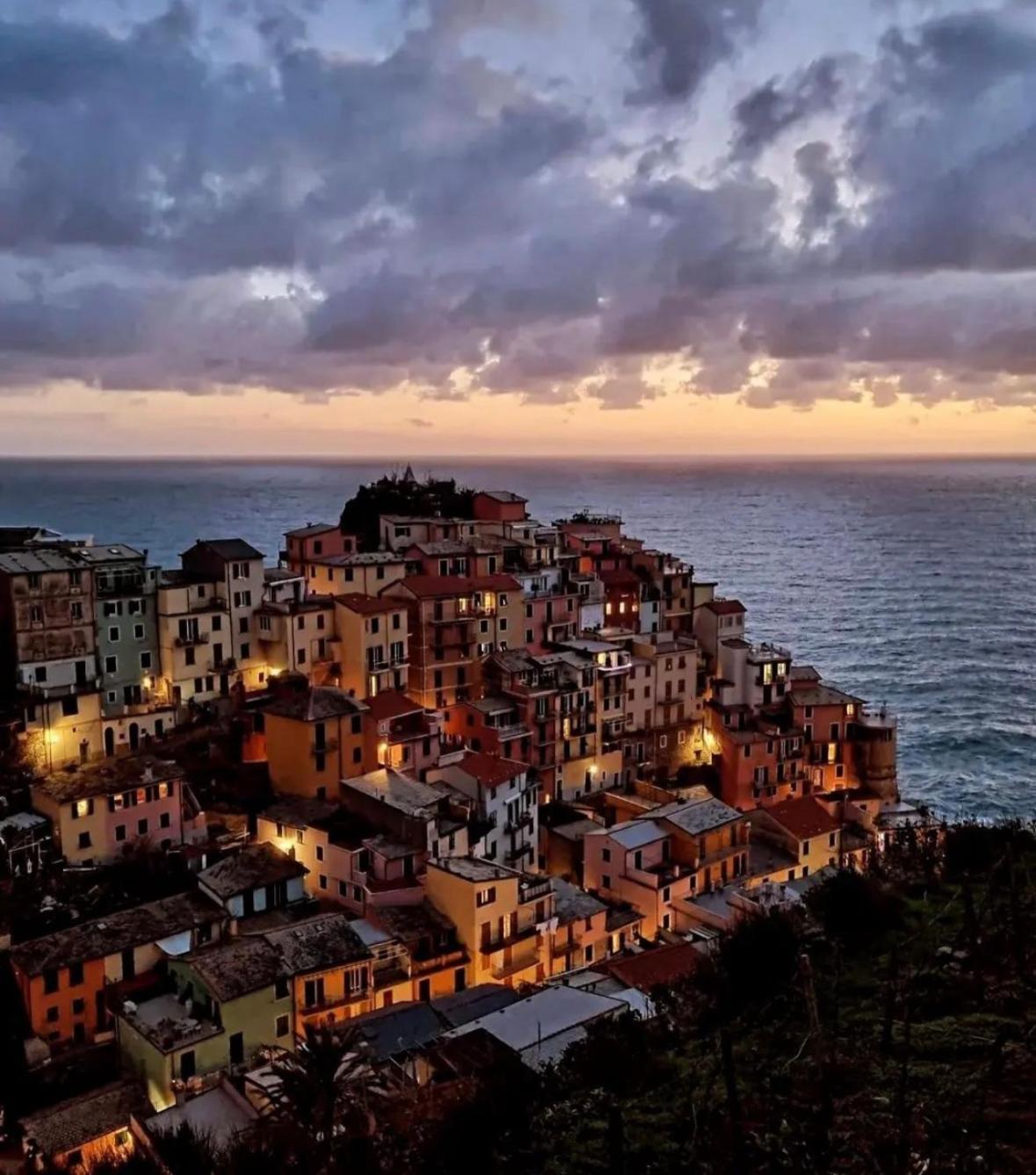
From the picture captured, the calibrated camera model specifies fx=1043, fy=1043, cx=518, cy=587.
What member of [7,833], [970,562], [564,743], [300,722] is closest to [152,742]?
[300,722]

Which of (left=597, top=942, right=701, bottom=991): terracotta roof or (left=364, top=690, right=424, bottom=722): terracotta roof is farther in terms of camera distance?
(left=364, top=690, right=424, bottom=722): terracotta roof

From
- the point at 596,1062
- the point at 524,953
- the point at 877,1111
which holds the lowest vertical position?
the point at 524,953

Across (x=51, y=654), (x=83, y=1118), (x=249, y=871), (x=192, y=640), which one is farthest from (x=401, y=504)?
(x=83, y=1118)

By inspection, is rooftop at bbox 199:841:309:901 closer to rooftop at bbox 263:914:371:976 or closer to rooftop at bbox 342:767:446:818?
rooftop at bbox 263:914:371:976

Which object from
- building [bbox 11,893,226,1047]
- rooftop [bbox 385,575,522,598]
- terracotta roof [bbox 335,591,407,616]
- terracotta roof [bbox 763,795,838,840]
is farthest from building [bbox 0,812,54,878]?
terracotta roof [bbox 763,795,838,840]

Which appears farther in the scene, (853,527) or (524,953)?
(853,527)

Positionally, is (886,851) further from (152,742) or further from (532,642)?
(152,742)

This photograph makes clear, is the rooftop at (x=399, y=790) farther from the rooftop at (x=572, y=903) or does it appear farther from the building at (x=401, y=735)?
the rooftop at (x=572, y=903)
